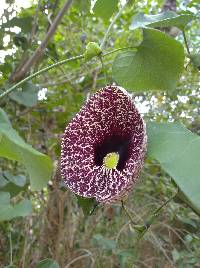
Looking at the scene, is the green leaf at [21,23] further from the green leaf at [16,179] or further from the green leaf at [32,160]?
the green leaf at [32,160]

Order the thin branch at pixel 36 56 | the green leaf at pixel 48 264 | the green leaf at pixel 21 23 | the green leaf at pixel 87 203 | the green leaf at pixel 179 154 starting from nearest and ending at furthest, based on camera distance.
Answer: the green leaf at pixel 179 154 < the green leaf at pixel 87 203 < the green leaf at pixel 48 264 < the thin branch at pixel 36 56 < the green leaf at pixel 21 23

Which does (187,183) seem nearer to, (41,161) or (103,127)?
(41,161)

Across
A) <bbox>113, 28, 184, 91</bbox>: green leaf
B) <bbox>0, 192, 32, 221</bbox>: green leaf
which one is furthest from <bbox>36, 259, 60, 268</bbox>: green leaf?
<bbox>113, 28, 184, 91</bbox>: green leaf

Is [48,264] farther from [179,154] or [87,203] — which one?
[179,154]

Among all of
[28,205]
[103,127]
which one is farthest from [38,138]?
[103,127]

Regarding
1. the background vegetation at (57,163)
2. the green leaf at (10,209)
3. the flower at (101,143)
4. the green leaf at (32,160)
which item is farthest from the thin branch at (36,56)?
the green leaf at (32,160)

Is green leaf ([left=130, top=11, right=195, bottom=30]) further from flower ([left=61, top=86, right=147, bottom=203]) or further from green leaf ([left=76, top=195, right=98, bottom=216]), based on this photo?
green leaf ([left=76, top=195, right=98, bottom=216])
